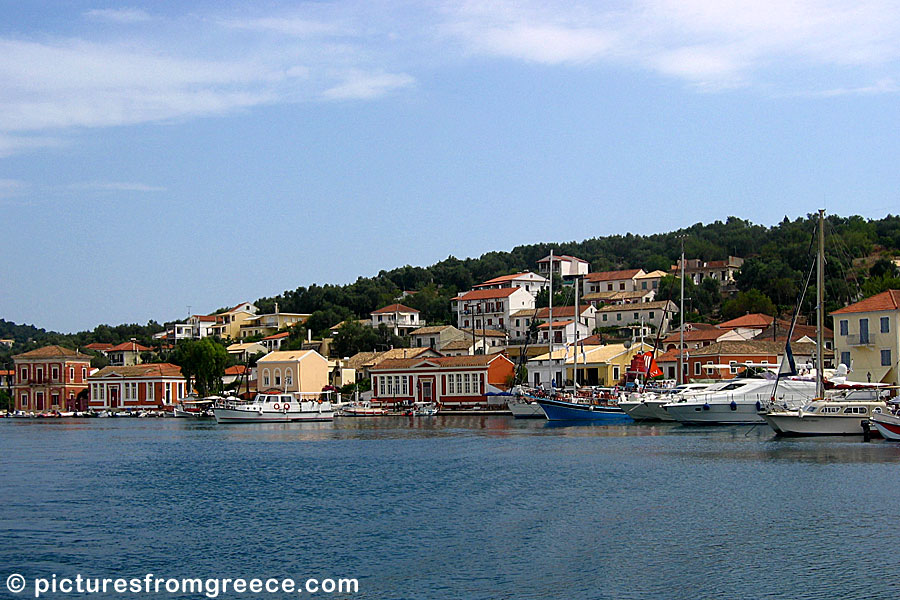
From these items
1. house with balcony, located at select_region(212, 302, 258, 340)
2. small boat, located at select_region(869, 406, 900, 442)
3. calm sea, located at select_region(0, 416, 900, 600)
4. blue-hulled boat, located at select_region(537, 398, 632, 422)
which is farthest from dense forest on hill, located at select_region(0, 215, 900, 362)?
calm sea, located at select_region(0, 416, 900, 600)

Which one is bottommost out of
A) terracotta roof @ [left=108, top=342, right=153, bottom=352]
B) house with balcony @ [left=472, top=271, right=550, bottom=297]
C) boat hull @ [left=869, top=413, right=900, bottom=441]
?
boat hull @ [left=869, top=413, right=900, bottom=441]

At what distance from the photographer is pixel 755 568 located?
18703mm

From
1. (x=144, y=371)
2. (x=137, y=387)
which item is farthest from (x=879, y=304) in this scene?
(x=137, y=387)

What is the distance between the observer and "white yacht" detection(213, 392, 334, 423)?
75.3 m

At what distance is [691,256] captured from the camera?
473 feet

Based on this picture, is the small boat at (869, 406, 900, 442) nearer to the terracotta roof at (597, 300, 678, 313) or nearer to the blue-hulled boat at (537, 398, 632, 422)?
the blue-hulled boat at (537, 398, 632, 422)

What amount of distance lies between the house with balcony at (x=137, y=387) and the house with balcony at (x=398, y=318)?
2986cm

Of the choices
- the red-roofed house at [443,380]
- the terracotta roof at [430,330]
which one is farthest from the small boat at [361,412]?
the terracotta roof at [430,330]

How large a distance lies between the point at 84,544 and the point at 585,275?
117m

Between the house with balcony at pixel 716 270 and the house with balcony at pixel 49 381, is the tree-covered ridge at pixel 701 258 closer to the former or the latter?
the house with balcony at pixel 716 270

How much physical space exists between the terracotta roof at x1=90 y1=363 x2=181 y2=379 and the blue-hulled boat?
51.2 m

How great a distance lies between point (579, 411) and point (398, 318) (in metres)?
62.4

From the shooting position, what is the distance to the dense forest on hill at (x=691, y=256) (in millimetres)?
108688

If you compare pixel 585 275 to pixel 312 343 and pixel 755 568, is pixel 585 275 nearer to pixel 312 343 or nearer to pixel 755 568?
pixel 312 343
